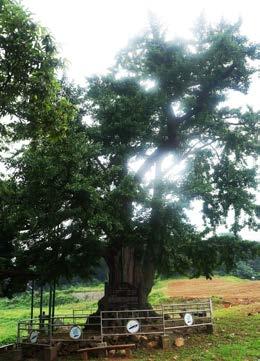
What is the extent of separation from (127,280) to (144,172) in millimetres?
5509

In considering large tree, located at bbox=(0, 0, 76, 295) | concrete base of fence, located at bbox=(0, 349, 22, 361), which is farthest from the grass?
large tree, located at bbox=(0, 0, 76, 295)

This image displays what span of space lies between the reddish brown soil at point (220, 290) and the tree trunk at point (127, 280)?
1463 centimetres

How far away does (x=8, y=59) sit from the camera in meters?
8.74

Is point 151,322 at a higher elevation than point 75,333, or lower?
higher

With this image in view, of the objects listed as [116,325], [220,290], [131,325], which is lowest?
[116,325]

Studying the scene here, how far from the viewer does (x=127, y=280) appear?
21609 mm

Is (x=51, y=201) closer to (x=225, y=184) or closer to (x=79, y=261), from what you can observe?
(x=79, y=261)

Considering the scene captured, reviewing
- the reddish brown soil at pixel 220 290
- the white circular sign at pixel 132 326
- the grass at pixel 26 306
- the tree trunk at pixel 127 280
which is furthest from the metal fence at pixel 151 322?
the grass at pixel 26 306

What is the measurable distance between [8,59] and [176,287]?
5200cm

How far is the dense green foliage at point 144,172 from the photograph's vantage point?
17281mm

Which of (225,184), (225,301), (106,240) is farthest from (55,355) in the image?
(225,301)

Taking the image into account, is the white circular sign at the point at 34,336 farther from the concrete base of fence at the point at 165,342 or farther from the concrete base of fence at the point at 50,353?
the concrete base of fence at the point at 165,342

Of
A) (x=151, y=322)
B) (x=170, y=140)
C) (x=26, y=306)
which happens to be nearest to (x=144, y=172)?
(x=170, y=140)

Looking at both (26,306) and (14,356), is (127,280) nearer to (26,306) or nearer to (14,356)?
(14,356)
